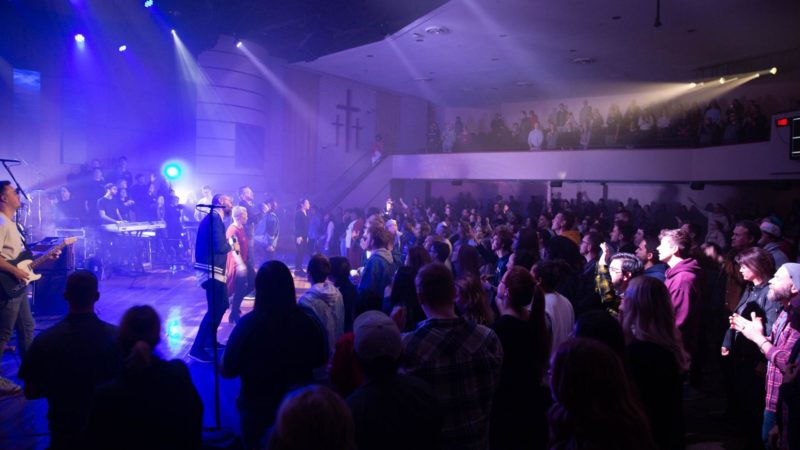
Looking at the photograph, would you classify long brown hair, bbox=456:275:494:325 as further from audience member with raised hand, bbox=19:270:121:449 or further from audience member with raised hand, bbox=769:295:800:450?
audience member with raised hand, bbox=19:270:121:449

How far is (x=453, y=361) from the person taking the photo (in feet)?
7.14

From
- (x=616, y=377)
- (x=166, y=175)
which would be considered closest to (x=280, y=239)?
(x=166, y=175)

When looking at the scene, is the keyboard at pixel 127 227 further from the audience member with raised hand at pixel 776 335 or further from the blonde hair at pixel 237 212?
the audience member with raised hand at pixel 776 335

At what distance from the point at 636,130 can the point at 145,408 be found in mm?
14940

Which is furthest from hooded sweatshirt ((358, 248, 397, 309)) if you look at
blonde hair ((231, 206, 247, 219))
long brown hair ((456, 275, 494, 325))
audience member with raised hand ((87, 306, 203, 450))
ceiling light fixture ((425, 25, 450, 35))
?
ceiling light fixture ((425, 25, 450, 35))

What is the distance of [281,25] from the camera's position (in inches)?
486

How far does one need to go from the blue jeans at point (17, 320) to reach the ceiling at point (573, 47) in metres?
9.18

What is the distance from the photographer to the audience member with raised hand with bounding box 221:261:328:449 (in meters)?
2.50

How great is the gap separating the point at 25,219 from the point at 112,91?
477 cm

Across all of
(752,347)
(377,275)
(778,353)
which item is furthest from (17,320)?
(752,347)

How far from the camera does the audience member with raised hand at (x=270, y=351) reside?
2.50 meters

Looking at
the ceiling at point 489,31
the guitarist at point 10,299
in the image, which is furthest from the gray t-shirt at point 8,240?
the ceiling at point 489,31

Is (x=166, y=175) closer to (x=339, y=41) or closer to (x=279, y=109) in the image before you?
(x=279, y=109)

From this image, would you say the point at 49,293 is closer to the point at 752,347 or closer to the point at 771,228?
the point at 752,347
